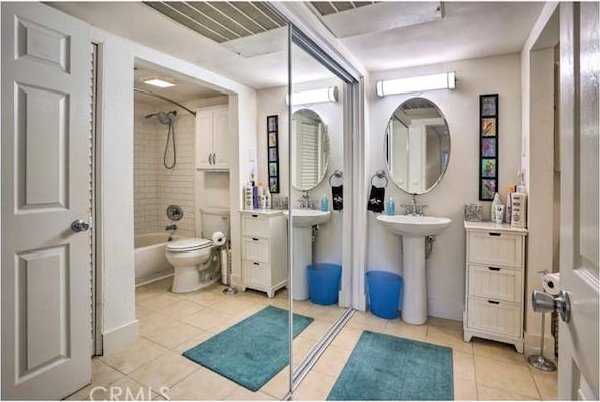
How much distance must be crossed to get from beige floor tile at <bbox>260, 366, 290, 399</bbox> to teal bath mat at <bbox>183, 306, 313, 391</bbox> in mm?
30

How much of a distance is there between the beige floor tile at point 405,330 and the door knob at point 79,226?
7.15 feet

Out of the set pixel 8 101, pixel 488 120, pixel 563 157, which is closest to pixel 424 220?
pixel 488 120

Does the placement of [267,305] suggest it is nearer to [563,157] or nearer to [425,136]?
[425,136]

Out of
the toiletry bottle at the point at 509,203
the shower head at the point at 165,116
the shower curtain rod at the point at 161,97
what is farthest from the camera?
the shower head at the point at 165,116

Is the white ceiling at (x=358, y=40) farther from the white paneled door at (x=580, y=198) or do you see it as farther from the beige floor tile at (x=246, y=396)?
the beige floor tile at (x=246, y=396)

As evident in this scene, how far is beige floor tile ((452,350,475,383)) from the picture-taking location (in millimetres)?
1838

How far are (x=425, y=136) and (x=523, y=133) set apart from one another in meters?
0.71

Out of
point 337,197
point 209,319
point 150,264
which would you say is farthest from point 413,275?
point 150,264

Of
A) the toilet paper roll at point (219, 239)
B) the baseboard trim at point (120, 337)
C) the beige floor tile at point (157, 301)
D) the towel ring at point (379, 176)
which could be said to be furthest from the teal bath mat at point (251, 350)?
the towel ring at point (379, 176)

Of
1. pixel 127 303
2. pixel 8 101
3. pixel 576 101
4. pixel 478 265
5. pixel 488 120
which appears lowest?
pixel 127 303

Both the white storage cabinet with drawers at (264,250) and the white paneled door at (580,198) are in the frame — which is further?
the white storage cabinet with drawers at (264,250)

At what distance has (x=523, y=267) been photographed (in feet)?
6.86

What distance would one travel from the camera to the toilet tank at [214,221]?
342 centimetres

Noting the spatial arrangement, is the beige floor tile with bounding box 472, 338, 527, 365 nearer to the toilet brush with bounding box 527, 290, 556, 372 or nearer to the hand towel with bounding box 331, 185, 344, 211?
the toilet brush with bounding box 527, 290, 556, 372
